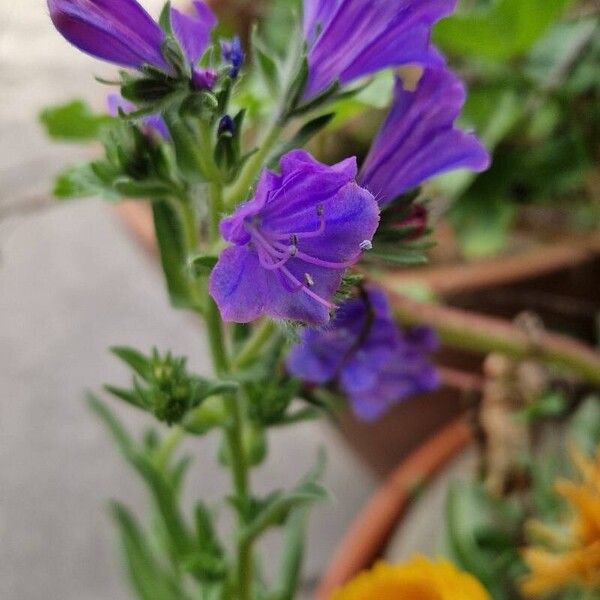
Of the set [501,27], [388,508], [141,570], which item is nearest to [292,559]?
[141,570]

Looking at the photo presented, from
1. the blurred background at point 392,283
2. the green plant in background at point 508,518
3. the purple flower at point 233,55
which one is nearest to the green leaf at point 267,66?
the purple flower at point 233,55

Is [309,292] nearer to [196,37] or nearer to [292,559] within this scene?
[196,37]

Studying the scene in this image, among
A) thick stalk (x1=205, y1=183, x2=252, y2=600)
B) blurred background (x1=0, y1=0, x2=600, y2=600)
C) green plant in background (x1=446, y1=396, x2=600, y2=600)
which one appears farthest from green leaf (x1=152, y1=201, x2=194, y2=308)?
green plant in background (x1=446, y1=396, x2=600, y2=600)

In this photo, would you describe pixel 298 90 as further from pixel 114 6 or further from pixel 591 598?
pixel 591 598

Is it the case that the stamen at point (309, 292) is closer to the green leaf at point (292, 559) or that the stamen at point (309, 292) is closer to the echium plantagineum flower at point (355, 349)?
the echium plantagineum flower at point (355, 349)

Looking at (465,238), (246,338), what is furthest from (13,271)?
(246,338)

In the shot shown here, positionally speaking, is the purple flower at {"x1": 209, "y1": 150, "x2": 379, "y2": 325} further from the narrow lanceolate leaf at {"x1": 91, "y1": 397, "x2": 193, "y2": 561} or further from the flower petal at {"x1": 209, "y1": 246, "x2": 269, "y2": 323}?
the narrow lanceolate leaf at {"x1": 91, "y1": 397, "x2": 193, "y2": 561}

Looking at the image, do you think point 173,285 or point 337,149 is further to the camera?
point 337,149
